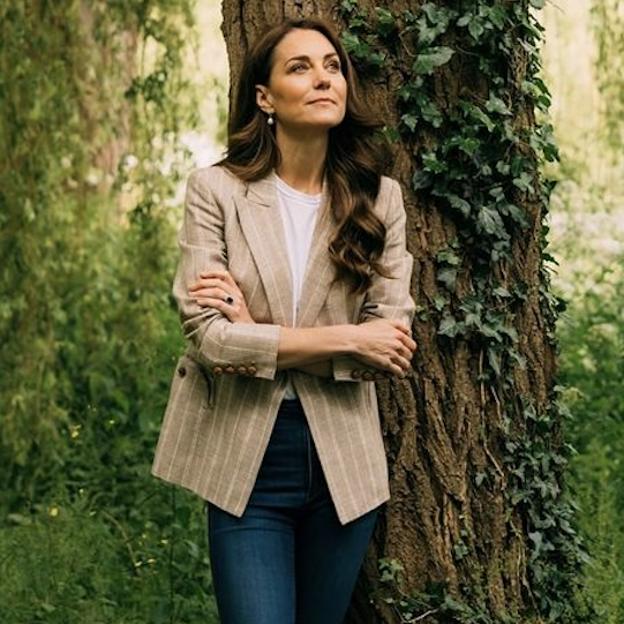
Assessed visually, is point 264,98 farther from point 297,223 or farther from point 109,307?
point 109,307

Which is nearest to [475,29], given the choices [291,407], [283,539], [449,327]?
[449,327]

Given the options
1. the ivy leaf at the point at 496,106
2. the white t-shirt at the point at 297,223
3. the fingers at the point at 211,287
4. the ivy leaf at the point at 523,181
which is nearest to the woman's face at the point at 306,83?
the white t-shirt at the point at 297,223

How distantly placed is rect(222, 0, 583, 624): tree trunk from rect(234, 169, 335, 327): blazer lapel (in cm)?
49

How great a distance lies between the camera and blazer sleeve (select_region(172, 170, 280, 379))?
11.0 ft

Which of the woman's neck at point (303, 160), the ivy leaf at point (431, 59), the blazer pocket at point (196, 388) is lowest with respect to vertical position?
the blazer pocket at point (196, 388)

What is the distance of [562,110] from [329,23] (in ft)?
15.0

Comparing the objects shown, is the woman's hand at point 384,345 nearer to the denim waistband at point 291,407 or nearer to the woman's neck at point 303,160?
the denim waistband at point 291,407

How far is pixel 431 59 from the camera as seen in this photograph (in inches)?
152

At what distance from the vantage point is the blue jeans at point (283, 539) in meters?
3.41

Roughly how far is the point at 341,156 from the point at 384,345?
444 mm

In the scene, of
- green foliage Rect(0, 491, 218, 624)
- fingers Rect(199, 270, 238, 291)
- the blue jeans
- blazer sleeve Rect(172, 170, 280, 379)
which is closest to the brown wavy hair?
blazer sleeve Rect(172, 170, 280, 379)

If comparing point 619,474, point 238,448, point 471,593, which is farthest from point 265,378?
point 619,474

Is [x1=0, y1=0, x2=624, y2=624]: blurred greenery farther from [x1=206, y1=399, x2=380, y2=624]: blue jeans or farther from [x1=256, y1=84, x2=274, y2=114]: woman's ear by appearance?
[x1=256, y1=84, x2=274, y2=114]: woman's ear

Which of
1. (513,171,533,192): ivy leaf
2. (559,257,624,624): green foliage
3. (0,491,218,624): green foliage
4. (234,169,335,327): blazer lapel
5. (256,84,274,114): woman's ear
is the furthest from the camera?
(0,491,218,624): green foliage
